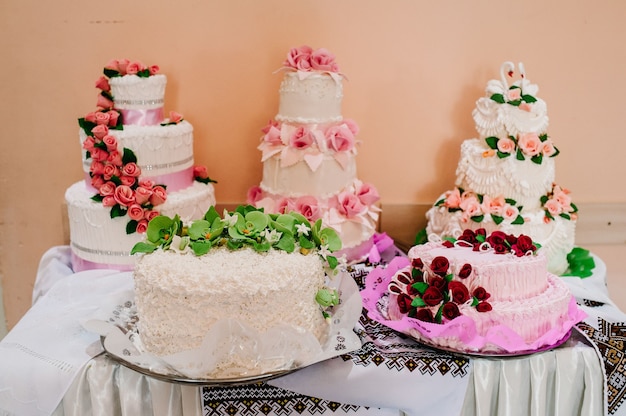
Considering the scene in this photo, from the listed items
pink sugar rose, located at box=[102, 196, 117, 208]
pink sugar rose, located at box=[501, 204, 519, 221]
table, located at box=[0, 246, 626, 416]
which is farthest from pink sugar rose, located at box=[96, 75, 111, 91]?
pink sugar rose, located at box=[501, 204, 519, 221]

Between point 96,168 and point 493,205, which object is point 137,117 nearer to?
point 96,168

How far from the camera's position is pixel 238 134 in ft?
6.68

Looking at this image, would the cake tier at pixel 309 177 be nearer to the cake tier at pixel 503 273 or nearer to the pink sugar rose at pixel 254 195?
the pink sugar rose at pixel 254 195

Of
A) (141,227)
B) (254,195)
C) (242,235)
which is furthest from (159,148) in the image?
(242,235)

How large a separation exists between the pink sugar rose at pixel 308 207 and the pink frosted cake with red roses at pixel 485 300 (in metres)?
0.39

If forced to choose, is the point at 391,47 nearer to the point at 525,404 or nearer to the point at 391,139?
the point at 391,139

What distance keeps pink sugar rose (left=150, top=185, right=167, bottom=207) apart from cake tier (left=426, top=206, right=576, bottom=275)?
0.79m

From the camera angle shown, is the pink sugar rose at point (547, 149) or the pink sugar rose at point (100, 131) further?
the pink sugar rose at point (547, 149)

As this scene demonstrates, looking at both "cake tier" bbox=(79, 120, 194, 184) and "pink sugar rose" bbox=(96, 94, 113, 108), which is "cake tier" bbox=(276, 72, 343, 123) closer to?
"cake tier" bbox=(79, 120, 194, 184)

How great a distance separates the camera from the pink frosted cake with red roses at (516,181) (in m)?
1.68

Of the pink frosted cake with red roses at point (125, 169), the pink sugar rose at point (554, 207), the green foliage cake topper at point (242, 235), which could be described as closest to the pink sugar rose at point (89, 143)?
the pink frosted cake with red roses at point (125, 169)

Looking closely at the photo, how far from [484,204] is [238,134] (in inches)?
35.1

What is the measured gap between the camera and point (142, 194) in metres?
1.58

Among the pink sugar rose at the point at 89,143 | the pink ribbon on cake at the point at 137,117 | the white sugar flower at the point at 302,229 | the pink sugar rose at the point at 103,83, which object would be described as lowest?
the white sugar flower at the point at 302,229
